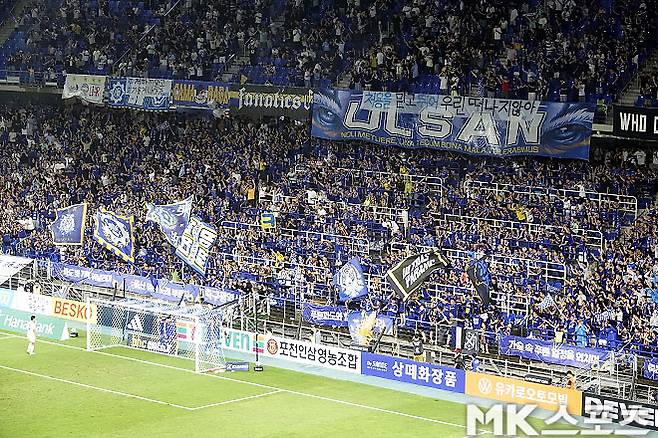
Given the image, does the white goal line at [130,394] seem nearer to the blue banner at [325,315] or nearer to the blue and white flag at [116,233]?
the blue banner at [325,315]

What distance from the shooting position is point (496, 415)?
25891 millimetres

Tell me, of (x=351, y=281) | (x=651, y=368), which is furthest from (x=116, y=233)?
(x=651, y=368)

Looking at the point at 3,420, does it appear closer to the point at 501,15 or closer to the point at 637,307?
the point at 637,307

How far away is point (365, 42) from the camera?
3875 centimetres

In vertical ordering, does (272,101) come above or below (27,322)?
above

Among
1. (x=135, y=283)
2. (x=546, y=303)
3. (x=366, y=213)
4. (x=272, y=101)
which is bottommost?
(x=135, y=283)

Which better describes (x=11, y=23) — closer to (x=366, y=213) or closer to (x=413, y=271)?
(x=366, y=213)

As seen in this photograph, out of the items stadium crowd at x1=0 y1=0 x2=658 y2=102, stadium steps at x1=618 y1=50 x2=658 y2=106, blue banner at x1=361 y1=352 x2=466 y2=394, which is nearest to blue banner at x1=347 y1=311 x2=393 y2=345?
blue banner at x1=361 y1=352 x2=466 y2=394

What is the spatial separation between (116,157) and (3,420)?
18.3 meters

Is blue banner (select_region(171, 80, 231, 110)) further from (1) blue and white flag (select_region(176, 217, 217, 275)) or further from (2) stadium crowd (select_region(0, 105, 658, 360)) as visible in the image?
(1) blue and white flag (select_region(176, 217, 217, 275))

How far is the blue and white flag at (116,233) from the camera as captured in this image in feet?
132

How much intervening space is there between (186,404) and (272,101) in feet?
40.5

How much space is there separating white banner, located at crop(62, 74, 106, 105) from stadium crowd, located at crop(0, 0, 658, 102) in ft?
3.87

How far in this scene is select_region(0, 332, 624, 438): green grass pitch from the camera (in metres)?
27.4
